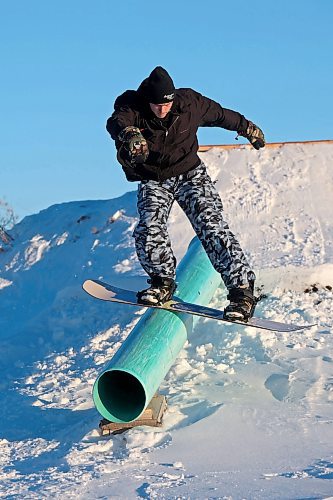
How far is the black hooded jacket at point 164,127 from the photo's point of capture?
6164mm

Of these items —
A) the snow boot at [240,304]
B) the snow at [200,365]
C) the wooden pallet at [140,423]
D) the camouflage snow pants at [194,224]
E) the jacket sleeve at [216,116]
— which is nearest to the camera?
the snow at [200,365]

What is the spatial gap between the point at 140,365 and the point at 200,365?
1.38 m

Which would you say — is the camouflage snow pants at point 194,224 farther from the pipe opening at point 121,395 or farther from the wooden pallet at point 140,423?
the wooden pallet at point 140,423

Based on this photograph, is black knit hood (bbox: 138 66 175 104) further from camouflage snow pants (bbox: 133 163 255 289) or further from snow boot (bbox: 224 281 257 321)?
snow boot (bbox: 224 281 257 321)

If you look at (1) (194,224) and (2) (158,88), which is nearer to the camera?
(2) (158,88)

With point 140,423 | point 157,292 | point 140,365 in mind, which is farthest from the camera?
point 157,292

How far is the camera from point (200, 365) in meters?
7.28

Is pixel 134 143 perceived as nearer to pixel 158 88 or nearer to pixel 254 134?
pixel 158 88

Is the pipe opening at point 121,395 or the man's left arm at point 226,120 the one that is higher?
the man's left arm at point 226,120

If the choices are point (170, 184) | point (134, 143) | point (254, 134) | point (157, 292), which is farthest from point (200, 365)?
point (134, 143)

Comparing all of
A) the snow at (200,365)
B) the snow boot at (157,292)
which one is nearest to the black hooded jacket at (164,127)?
the snow boot at (157,292)

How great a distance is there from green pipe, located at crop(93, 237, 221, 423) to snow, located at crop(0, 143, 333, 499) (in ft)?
0.77

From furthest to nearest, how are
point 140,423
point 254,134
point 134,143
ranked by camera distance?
point 254,134
point 140,423
point 134,143

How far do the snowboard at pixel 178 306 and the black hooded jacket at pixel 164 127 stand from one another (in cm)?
99
